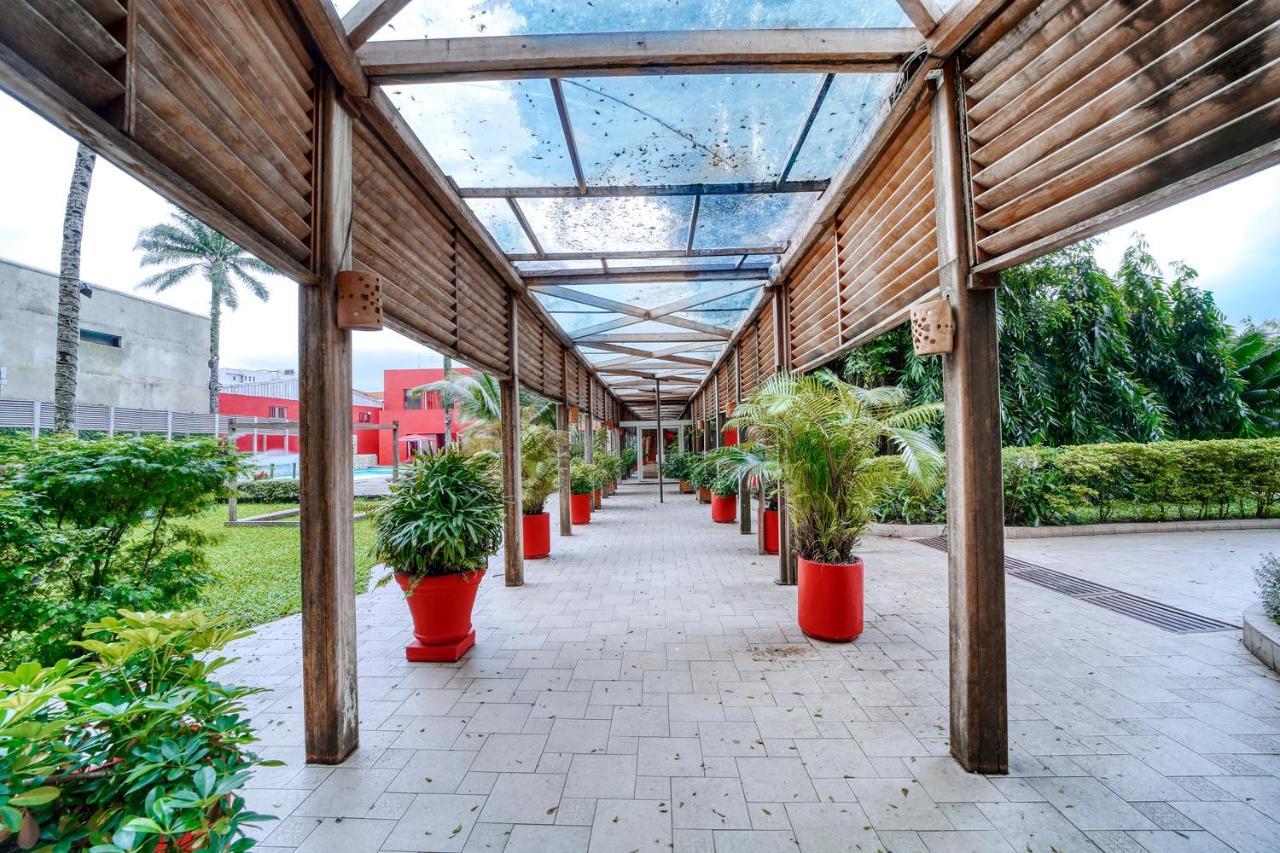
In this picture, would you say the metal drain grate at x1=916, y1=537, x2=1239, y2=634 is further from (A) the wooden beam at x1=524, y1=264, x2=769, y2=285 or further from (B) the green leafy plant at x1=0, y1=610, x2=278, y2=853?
(B) the green leafy plant at x1=0, y1=610, x2=278, y2=853

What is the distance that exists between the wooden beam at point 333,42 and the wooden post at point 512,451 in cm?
272

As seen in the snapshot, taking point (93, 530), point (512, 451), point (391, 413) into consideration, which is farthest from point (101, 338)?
point (93, 530)

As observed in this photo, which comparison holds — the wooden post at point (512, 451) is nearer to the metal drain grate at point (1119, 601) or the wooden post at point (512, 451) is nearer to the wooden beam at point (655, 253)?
the wooden beam at point (655, 253)

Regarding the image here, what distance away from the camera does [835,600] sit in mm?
3426

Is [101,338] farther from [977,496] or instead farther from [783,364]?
[977,496]

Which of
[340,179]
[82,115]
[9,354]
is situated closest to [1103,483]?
[340,179]

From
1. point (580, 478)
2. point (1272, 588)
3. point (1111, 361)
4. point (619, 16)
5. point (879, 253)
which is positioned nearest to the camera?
point (619, 16)

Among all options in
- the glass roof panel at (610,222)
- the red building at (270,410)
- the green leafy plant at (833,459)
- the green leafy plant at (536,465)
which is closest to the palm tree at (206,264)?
the red building at (270,410)

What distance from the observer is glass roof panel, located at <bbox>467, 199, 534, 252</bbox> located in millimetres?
3497

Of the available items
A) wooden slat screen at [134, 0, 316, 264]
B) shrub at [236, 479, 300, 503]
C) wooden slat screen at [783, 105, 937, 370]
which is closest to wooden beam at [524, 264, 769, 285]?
wooden slat screen at [783, 105, 937, 370]

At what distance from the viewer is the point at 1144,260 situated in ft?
33.5

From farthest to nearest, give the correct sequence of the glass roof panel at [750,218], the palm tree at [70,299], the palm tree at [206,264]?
1. the palm tree at [206,264]
2. the palm tree at [70,299]
3. the glass roof panel at [750,218]

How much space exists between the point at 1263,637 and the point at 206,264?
62.8 feet

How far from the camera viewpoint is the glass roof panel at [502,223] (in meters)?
3.50
